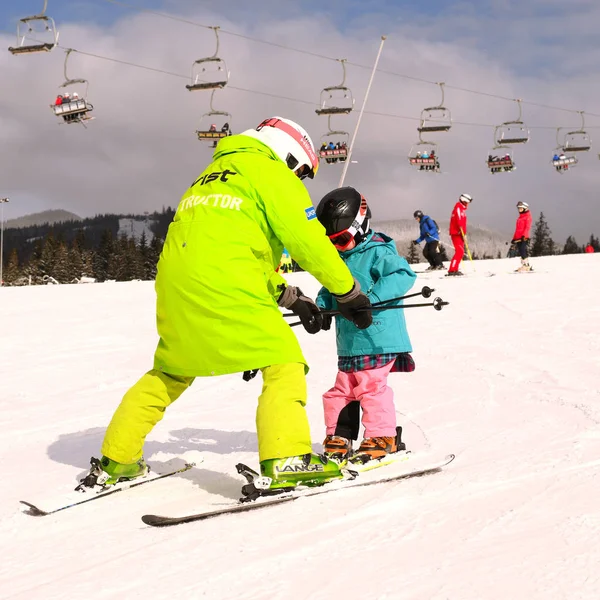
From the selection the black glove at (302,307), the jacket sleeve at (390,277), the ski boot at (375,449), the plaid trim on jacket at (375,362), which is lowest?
the ski boot at (375,449)

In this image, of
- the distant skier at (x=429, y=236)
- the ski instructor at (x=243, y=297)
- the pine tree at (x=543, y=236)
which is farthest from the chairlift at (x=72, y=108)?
the pine tree at (x=543, y=236)

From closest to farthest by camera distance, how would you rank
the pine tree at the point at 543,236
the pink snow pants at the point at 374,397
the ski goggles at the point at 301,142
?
the ski goggles at the point at 301,142 < the pink snow pants at the point at 374,397 < the pine tree at the point at 543,236

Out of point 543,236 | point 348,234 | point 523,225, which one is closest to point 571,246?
point 543,236

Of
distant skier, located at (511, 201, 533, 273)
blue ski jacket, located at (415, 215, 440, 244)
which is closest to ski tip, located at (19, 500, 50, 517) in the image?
blue ski jacket, located at (415, 215, 440, 244)

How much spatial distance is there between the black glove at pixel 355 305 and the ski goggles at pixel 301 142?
1.97 ft

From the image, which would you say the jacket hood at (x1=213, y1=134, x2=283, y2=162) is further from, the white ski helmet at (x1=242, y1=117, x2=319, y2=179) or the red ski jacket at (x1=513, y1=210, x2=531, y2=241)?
the red ski jacket at (x1=513, y1=210, x2=531, y2=241)

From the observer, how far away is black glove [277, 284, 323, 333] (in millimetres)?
3373

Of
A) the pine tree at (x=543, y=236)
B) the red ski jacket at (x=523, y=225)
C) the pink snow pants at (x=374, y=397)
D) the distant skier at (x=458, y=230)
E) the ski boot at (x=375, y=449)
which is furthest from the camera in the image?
the pine tree at (x=543, y=236)

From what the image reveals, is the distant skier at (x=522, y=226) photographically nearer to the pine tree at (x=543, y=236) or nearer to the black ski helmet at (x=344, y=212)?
the black ski helmet at (x=344, y=212)

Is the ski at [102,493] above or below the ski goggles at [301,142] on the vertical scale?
below

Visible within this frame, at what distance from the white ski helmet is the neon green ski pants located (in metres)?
0.97

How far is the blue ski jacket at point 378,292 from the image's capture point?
3.75m

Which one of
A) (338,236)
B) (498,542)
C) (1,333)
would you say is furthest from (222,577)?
(1,333)

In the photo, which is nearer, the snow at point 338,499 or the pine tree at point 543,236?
the snow at point 338,499
